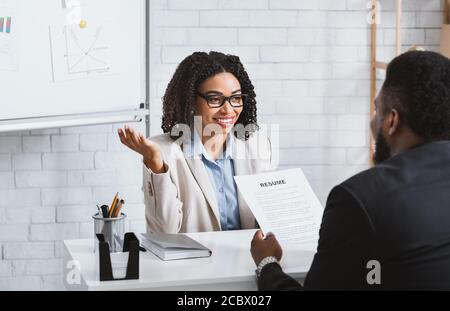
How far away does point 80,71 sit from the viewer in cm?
305

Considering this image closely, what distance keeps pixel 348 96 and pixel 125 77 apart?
112 centimetres

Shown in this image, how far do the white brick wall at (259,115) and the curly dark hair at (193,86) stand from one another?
806mm

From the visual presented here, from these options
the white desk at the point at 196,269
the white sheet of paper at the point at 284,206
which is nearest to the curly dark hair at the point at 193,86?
the white sheet of paper at the point at 284,206

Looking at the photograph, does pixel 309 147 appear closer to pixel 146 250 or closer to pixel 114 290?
pixel 146 250

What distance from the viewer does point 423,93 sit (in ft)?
4.86

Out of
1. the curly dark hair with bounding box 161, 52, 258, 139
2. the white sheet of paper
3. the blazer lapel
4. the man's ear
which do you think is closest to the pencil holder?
the white sheet of paper

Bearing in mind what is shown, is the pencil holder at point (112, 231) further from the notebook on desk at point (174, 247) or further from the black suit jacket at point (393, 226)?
the black suit jacket at point (393, 226)

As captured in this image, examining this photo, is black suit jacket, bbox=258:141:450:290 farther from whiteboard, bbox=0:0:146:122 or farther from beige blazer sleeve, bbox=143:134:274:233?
whiteboard, bbox=0:0:146:122

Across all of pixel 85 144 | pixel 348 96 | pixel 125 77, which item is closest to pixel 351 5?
pixel 348 96

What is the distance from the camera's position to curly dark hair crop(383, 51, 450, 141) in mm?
1483

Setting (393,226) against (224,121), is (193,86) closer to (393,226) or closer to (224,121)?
(224,121)

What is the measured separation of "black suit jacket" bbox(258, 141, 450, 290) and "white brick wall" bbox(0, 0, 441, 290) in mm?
2037

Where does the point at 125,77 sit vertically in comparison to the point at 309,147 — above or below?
above
